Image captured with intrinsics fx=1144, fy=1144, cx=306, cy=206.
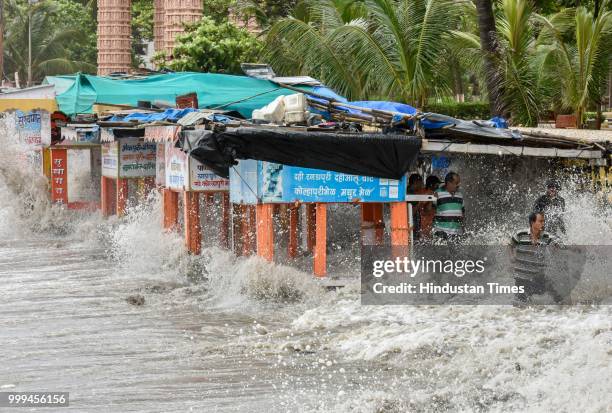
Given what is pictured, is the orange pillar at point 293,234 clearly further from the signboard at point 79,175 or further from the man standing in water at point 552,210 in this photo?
the signboard at point 79,175

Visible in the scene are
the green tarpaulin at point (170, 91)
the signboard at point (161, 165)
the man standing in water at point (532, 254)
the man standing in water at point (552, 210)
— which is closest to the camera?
the man standing in water at point (532, 254)

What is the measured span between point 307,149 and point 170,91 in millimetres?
7446

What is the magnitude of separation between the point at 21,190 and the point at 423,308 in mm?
14045

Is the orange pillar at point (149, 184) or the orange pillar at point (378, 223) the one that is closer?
the orange pillar at point (378, 223)

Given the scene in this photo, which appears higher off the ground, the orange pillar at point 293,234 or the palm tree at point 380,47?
the palm tree at point 380,47

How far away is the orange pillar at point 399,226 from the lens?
43.0 ft

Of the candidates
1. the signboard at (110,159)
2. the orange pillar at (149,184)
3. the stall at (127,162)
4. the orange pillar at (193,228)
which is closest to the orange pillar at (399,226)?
the orange pillar at (193,228)

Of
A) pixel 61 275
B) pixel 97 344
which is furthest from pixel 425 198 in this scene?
pixel 61 275

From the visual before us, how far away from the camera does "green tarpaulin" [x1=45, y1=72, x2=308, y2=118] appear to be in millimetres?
18739

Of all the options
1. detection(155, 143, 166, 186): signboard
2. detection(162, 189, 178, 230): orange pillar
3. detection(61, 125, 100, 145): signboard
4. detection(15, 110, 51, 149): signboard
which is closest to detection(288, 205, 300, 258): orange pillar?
detection(162, 189, 178, 230): orange pillar

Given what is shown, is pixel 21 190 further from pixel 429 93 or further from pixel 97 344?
pixel 97 344

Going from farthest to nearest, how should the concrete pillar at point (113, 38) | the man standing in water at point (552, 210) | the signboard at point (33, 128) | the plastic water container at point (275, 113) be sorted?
the concrete pillar at point (113, 38), the signboard at point (33, 128), the plastic water container at point (275, 113), the man standing in water at point (552, 210)

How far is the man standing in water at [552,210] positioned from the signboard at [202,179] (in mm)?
4394

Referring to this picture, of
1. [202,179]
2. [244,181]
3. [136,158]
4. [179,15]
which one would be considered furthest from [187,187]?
[179,15]
